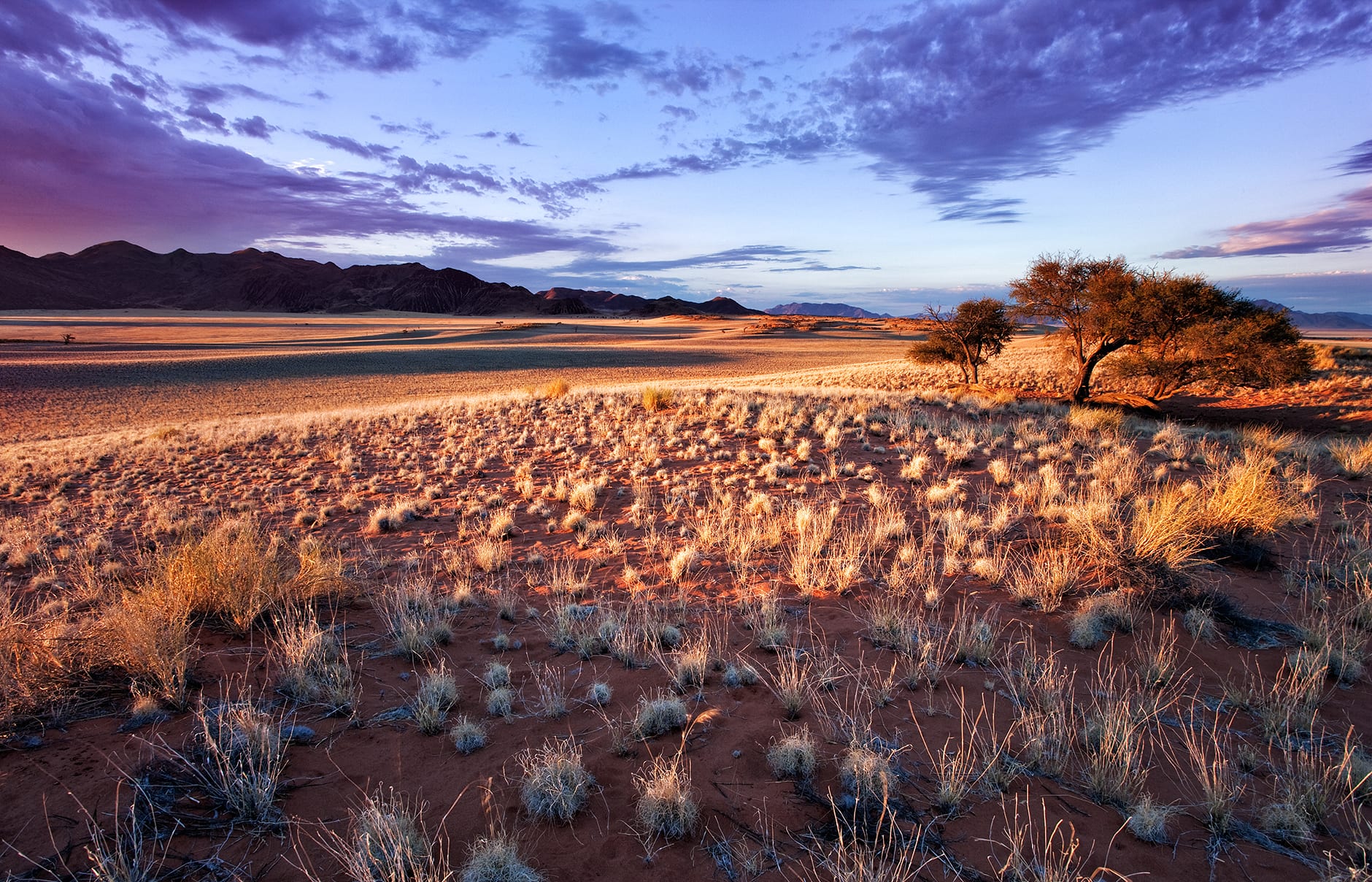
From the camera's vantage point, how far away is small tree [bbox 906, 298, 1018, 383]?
2945cm

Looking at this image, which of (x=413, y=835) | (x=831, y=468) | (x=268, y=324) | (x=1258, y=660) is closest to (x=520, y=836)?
(x=413, y=835)

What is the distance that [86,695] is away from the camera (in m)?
3.89

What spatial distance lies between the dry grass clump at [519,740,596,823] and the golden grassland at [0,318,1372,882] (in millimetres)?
21

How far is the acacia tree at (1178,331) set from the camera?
59.8 feet

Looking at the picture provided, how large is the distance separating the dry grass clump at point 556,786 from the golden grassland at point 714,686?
21 millimetres

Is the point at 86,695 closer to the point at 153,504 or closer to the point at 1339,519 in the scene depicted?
the point at 153,504

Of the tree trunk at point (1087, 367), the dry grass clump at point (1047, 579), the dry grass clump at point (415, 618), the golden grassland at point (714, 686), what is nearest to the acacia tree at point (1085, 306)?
the tree trunk at point (1087, 367)

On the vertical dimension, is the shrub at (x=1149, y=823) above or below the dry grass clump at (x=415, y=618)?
above

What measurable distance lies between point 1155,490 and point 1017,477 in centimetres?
172

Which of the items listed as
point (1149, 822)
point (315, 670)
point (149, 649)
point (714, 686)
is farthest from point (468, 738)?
point (1149, 822)

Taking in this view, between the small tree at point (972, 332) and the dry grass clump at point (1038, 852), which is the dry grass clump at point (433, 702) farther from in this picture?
the small tree at point (972, 332)

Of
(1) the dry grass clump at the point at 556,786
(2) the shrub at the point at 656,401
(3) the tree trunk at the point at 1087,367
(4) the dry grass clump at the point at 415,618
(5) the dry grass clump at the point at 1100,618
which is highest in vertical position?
(3) the tree trunk at the point at 1087,367

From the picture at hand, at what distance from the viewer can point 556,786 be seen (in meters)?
3.06

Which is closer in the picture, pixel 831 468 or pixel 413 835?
pixel 413 835
